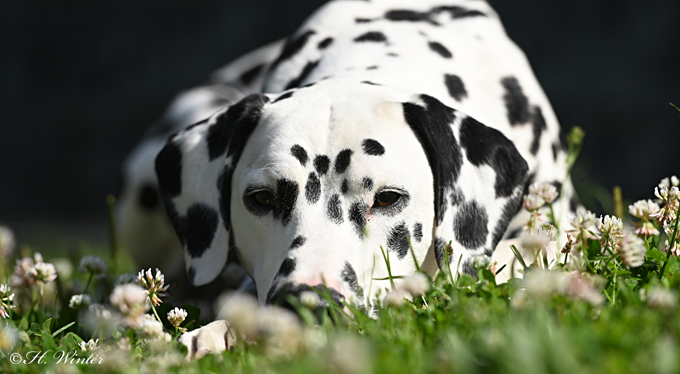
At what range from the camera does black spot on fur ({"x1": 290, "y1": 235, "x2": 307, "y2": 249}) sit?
7.13 feet

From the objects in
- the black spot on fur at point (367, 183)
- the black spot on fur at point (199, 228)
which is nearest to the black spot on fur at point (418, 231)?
the black spot on fur at point (367, 183)

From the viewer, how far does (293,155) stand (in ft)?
7.93

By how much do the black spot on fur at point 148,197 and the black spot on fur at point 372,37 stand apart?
175 cm

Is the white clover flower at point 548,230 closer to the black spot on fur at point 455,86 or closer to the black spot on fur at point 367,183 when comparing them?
the black spot on fur at point 367,183

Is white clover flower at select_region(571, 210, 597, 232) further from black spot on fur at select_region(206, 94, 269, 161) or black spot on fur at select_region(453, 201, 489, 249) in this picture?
black spot on fur at select_region(206, 94, 269, 161)

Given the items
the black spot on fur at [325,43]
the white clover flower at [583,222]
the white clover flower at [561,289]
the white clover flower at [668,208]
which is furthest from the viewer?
the black spot on fur at [325,43]

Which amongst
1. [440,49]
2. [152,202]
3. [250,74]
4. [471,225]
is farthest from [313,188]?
[250,74]

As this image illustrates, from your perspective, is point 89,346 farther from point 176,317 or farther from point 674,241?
point 674,241

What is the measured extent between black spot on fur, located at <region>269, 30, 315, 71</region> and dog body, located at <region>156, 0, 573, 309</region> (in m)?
0.65

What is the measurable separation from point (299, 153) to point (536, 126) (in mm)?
1489

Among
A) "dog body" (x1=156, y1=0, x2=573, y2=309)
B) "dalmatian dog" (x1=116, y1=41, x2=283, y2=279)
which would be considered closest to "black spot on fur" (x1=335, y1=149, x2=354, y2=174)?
"dog body" (x1=156, y1=0, x2=573, y2=309)

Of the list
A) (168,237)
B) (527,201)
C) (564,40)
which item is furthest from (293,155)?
(564,40)

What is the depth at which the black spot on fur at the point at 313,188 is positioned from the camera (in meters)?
2.33

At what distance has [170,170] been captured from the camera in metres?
2.92
